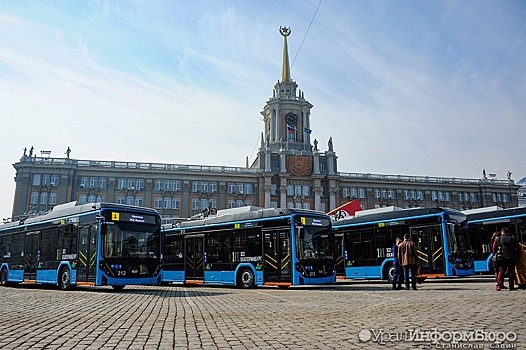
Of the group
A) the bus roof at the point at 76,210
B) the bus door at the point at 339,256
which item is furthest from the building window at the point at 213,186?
the bus door at the point at 339,256

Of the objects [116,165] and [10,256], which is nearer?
[10,256]

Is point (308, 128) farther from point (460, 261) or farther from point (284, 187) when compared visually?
point (460, 261)

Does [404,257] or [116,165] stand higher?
[116,165]

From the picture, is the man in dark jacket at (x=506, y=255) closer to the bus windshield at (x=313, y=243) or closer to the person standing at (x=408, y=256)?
the person standing at (x=408, y=256)

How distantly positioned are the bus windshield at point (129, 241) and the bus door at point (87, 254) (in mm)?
623

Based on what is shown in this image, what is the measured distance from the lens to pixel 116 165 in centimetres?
8019

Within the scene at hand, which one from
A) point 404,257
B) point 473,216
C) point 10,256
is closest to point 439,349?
point 404,257

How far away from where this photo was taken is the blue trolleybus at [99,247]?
17.8m

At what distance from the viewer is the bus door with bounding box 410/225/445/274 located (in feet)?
67.1

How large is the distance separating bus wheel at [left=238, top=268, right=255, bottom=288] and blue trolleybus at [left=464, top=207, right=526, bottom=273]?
1220 cm

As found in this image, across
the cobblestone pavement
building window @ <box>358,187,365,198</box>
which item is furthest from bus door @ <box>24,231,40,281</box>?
building window @ <box>358,187,365,198</box>

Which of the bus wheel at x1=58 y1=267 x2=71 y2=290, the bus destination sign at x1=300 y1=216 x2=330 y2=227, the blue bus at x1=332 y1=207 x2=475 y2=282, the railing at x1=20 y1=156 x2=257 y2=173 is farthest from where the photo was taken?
the railing at x1=20 y1=156 x2=257 y2=173

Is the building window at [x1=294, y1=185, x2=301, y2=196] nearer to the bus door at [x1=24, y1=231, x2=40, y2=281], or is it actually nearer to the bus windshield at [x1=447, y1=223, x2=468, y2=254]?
the bus windshield at [x1=447, y1=223, x2=468, y2=254]

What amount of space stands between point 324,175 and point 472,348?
80325mm
